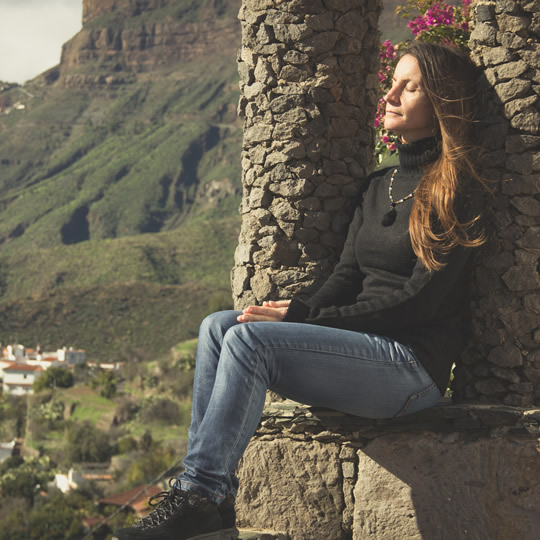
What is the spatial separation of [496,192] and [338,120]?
2.25ft

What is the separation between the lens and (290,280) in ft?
11.1

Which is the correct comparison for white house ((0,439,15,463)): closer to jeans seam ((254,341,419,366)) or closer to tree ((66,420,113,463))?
tree ((66,420,113,463))

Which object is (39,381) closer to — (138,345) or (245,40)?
(138,345)

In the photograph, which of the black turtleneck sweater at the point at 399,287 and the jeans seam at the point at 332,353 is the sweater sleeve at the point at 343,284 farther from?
the jeans seam at the point at 332,353

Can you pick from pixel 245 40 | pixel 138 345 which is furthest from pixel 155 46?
pixel 245 40

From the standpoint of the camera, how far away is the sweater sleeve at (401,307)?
2.74 meters

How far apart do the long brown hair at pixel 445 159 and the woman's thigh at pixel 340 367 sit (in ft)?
1.05

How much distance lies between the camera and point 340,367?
8.77 feet

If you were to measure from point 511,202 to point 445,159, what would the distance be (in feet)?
1.14

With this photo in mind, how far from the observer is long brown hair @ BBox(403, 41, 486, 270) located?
9.00ft

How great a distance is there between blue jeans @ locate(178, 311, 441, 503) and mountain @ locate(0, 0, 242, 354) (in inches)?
1786

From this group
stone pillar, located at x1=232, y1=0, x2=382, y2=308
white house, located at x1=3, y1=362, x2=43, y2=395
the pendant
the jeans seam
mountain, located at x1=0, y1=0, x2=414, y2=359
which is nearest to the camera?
the jeans seam

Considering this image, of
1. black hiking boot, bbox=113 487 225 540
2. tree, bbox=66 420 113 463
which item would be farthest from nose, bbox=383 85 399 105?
tree, bbox=66 420 113 463

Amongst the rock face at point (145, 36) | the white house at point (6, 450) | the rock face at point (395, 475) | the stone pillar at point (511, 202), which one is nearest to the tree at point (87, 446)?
the white house at point (6, 450)
